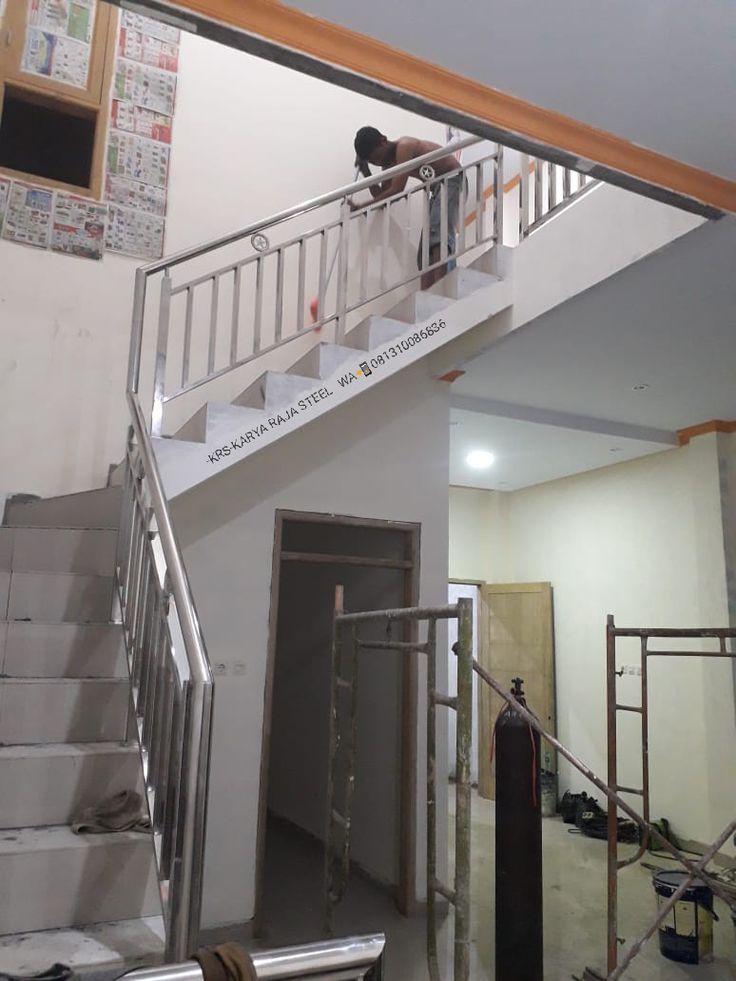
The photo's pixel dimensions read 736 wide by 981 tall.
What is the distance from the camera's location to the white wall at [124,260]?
397cm

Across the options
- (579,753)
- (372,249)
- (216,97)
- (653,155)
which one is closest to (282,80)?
(216,97)

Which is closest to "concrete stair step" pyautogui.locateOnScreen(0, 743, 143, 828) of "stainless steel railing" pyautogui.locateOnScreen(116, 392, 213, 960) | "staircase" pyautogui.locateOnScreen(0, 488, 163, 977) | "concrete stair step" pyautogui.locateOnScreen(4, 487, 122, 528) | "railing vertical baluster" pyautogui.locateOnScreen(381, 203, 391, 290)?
"staircase" pyautogui.locateOnScreen(0, 488, 163, 977)

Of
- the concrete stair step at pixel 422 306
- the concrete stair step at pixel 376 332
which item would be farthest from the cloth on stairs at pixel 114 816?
the concrete stair step at pixel 422 306

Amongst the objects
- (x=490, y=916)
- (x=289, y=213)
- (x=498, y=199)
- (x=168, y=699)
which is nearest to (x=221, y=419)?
(x=289, y=213)

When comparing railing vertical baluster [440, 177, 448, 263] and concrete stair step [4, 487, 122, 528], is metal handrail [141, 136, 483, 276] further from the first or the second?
concrete stair step [4, 487, 122, 528]

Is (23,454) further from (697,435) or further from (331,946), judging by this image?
(697,435)

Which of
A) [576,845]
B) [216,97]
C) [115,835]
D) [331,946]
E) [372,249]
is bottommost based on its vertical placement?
[576,845]

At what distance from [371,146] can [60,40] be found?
199 centimetres

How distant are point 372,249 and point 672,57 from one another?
3.22 metres

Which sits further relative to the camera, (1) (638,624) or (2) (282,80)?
(1) (638,624)

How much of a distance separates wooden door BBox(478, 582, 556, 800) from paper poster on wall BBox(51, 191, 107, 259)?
194 inches

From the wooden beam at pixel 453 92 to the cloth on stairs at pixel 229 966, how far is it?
1911 millimetres

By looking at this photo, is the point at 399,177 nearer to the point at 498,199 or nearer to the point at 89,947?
the point at 498,199

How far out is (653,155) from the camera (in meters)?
2.29
